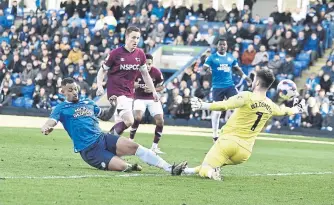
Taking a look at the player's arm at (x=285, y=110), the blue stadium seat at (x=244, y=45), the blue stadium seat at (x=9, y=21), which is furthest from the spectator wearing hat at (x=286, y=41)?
the player's arm at (x=285, y=110)

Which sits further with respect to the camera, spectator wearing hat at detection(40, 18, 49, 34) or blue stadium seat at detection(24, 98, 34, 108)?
spectator wearing hat at detection(40, 18, 49, 34)

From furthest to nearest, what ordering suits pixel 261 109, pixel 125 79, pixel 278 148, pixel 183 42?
1. pixel 183 42
2. pixel 278 148
3. pixel 125 79
4. pixel 261 109

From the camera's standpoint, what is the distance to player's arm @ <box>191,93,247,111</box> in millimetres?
11414

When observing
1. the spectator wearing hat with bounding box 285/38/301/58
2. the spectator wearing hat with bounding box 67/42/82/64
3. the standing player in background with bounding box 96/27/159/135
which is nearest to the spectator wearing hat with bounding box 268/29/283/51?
the spectator wearing hat with bounding box 285/38/301/58

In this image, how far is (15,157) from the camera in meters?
14.6

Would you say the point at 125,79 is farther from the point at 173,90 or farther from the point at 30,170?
the point at 173,90

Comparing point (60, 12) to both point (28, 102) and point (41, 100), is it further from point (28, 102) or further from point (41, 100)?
point (41, 100)

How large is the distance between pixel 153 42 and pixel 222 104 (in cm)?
2477

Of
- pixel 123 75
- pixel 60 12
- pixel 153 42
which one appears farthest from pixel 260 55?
pixel 123 75

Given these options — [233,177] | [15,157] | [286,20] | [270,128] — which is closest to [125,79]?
[15,157]

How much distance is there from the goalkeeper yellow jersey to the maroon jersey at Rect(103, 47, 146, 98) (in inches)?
163

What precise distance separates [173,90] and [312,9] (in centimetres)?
635

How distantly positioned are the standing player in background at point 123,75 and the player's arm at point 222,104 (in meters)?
4.32

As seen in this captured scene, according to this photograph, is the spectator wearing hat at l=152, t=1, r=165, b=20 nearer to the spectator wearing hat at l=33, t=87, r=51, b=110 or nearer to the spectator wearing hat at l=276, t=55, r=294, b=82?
the spectator wearing hat at l=33, t=87, r=51, b=110
